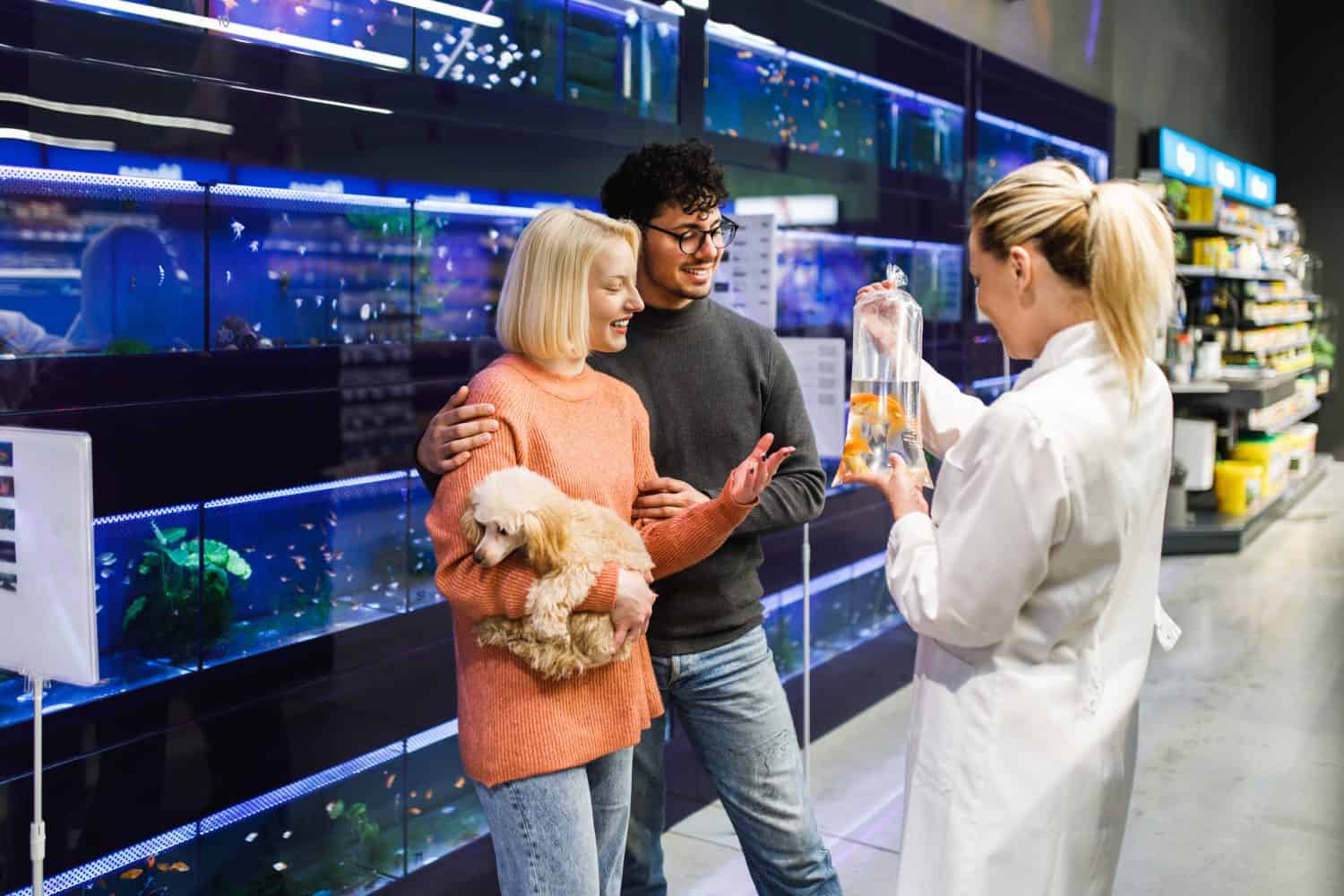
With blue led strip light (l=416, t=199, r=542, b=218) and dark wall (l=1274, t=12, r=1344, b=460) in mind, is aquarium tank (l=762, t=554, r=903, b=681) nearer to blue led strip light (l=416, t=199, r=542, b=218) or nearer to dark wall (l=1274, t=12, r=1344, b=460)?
blue led strip light (l=416, t=199, r=542, b=218)

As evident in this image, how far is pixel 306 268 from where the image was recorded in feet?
9.30

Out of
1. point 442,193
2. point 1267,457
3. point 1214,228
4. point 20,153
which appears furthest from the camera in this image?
point 1267,457

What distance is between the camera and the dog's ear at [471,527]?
1.81 metres

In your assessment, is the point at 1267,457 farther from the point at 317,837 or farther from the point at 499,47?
the point at 317,837

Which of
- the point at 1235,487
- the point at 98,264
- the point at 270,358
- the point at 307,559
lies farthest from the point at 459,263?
the point at 1235,487

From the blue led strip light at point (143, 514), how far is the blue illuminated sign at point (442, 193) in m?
0.87

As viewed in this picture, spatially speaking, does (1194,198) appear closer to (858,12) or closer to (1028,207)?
(858,12)

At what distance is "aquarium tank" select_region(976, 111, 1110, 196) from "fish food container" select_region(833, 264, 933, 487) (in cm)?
402

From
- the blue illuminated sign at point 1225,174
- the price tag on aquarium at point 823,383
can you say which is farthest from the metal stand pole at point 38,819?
the blue illuminated sign at point 1225,174

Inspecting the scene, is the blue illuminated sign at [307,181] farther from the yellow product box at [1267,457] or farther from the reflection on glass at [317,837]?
the yellow product box at [1267,457]

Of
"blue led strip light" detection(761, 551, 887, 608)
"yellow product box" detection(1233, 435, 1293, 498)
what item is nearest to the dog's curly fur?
"blue led strip light" detection(761, 551, 887, 608)

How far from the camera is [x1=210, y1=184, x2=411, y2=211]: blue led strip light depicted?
104 inches

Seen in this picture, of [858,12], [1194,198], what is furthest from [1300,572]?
[858,12]

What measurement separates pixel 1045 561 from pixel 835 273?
378 cm
